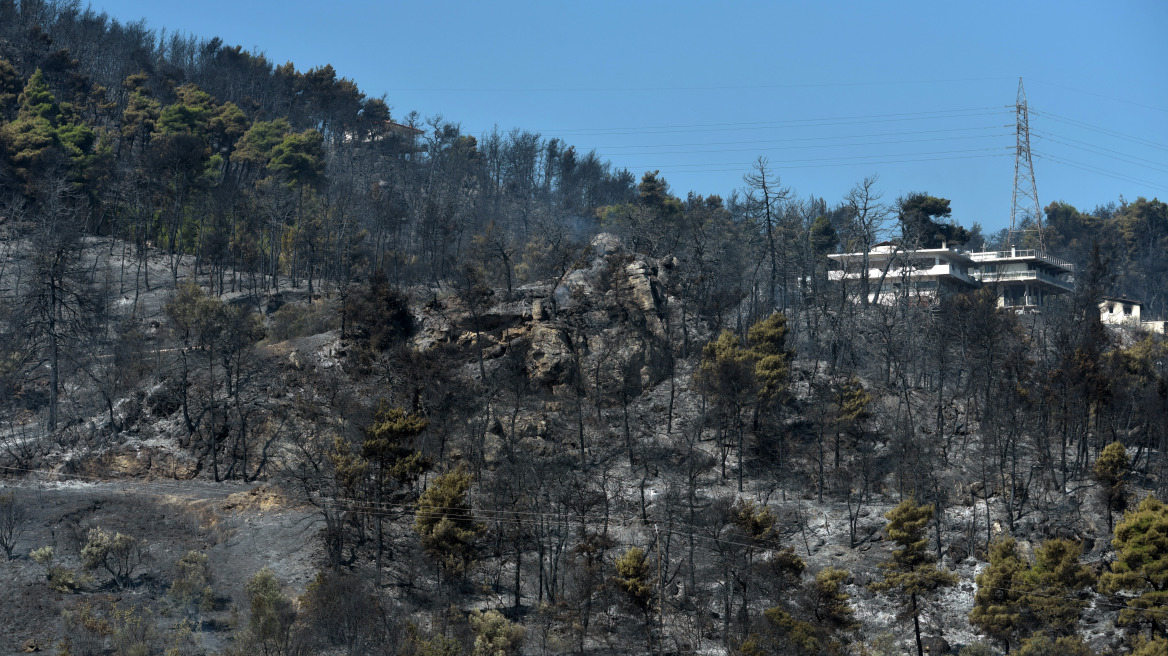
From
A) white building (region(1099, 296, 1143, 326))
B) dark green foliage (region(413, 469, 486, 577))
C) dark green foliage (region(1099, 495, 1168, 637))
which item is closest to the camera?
dark green foliage (region(1099, 495, 1168, 637))

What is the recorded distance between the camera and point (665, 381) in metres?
67.9

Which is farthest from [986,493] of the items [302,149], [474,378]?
[302,149]

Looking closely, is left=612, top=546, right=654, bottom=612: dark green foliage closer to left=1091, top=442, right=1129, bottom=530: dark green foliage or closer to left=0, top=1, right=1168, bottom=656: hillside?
left=0, top=1, right=1168, bottom=656: hillside

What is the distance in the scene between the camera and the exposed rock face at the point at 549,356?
65.6 meters

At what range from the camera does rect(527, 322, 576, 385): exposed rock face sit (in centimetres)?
6562

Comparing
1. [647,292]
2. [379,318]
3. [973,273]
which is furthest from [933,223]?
[379,318]

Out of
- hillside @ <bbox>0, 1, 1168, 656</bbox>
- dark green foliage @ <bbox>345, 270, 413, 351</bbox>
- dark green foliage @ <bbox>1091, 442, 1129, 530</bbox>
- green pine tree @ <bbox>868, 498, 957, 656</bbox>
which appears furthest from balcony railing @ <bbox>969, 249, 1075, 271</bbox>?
green pine tree @ <bbox>868, 498, 957, 656</bbox>

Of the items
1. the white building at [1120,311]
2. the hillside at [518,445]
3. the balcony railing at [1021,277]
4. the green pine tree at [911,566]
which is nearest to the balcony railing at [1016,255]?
the balcony railing at [1021,277]

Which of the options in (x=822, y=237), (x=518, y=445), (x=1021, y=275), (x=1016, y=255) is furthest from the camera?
(x=822, y=237)

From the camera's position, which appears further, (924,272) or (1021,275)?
(1021,275)

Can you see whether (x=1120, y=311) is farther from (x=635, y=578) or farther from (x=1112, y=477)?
Answer: (x=635, y=578)

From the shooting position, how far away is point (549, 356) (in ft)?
218

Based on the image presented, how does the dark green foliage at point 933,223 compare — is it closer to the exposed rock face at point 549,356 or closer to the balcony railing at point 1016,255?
the balcony railing at point 1016,255

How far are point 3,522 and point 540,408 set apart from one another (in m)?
27.1
